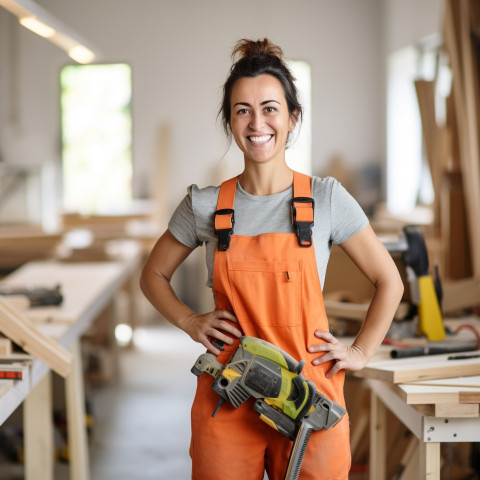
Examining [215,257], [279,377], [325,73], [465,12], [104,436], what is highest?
[325,73]

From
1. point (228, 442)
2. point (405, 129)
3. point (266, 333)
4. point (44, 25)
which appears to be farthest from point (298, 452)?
point (405, 129)

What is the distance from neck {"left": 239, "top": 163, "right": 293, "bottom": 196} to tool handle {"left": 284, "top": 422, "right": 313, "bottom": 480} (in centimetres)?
61

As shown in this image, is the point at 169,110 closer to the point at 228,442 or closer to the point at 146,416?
the point at 146,416

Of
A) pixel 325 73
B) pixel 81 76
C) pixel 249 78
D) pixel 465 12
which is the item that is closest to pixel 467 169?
pixel 465 12

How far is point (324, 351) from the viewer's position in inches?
72.7

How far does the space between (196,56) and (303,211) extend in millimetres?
7564

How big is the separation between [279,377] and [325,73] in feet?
25.4

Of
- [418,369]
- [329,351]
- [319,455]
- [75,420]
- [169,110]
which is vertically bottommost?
[75,420]

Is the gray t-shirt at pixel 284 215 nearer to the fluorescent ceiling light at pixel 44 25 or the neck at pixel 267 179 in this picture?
the neck at pixel 267 179

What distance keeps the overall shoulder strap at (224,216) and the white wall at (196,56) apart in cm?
713

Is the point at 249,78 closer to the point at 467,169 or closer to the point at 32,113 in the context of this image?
the point at 467,169

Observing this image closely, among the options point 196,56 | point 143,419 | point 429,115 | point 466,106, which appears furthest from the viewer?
point 196,56

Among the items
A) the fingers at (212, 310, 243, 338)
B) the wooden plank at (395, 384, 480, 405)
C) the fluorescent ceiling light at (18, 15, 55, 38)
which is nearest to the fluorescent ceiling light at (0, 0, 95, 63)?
the fluorescent ceiling light at (18, 15, 55, 38)

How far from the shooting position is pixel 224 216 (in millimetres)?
1869
